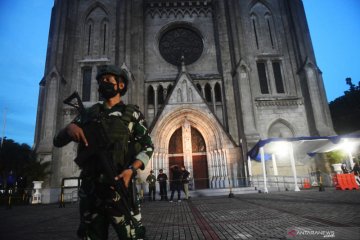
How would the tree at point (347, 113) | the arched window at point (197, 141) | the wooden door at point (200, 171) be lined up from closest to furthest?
the wooden door at point (200, 171)
the arched window at point (197, 141)
the tree at point (347, 113)

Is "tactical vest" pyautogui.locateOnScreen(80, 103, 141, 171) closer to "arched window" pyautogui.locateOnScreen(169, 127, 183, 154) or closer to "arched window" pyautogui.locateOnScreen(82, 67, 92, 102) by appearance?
"arched window" pyautogui.locateOnScreen(169, 127, 183, 154)

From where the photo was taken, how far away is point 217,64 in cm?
2056

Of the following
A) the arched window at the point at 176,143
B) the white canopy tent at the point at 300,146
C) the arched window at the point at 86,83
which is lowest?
the white canopy tent at the point at 300,146

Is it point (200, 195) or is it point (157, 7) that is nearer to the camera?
point (200, 195)

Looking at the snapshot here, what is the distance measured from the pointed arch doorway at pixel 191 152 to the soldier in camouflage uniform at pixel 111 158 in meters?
15.5

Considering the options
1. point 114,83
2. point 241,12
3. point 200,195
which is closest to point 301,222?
point 114,83

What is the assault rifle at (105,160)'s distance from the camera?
5.43 ft


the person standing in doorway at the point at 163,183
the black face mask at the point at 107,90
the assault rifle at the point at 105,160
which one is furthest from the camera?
the person standing in doorway at the point at 163,183

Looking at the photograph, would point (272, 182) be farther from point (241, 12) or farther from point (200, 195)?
point (241, 12)

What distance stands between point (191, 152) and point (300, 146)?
7.61 metres

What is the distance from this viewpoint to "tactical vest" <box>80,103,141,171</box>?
5.85 feet

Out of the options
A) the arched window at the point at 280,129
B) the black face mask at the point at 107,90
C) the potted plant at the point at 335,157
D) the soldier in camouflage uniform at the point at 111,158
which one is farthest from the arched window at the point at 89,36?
the potted plant at the point at 335,157

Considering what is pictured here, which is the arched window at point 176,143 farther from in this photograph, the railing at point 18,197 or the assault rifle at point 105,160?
the assault rifle at point 105,160

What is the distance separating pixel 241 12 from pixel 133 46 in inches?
401
